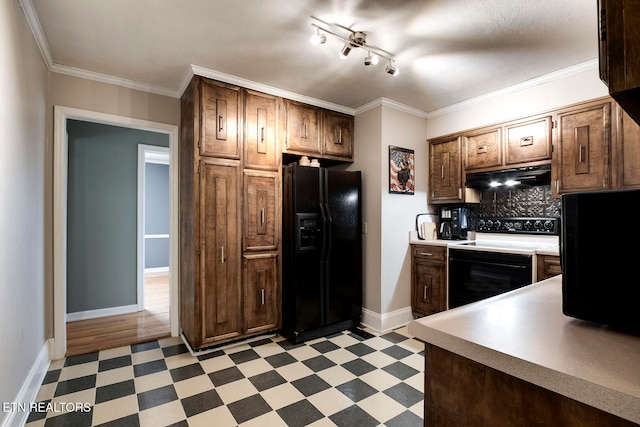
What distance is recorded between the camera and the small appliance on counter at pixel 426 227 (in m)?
3.58

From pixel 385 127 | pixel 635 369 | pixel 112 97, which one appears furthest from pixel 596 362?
pixel 112 97

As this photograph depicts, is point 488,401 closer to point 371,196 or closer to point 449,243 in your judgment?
point 449,243

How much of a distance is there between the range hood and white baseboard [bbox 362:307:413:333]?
1608mm

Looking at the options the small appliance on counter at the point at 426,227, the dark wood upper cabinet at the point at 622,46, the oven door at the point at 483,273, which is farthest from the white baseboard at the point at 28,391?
the small appliance on counter at the point at 426,227

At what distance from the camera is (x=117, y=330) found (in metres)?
3.20

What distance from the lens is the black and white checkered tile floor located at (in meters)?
1.81

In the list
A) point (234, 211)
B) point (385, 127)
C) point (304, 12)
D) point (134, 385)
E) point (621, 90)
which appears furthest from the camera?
point (385, 127)

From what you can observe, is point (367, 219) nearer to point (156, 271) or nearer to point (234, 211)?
point (234, 211)

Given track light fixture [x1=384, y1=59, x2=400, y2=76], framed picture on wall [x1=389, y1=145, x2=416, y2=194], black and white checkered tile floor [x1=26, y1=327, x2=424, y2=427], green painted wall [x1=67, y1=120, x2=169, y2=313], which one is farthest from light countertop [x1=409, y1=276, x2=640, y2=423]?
green painted wall [x1=67, y1=120, x2=169, y2=313]

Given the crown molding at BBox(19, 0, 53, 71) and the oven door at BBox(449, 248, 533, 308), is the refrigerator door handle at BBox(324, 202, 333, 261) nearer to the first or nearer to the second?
the oven door at BBox(449, 248, 533, 308)

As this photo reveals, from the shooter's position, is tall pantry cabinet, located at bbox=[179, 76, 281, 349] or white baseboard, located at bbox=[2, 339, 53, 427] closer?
white baseboard, located at bbox=[2, 339, 53, 427]

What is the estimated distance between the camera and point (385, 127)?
329 cm

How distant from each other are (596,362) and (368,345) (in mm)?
2411

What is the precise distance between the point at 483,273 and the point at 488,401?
240 centimetres
